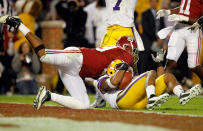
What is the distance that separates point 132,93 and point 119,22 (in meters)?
1.58

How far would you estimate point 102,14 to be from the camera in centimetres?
1204

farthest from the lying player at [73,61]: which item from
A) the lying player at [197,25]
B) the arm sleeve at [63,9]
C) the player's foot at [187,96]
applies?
the arm sleeve at [63,9]

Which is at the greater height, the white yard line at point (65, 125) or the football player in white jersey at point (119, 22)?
the football player in white jersey at point (119, 22)

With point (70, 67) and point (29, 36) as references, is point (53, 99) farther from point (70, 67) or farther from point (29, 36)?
point (29, 36)

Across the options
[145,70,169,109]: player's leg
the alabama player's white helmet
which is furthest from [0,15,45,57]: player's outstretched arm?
[145,70,169,109]: player's leg

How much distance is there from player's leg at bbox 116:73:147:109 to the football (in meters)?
0.14

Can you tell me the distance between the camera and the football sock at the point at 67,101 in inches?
244

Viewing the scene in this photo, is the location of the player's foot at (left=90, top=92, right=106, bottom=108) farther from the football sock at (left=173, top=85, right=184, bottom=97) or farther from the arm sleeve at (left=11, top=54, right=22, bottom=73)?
the arm sleeve at (left=11, top=54, right=22, bottom=73)

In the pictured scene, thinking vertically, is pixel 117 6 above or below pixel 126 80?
above

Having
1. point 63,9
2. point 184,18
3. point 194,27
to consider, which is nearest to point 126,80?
point 194,27

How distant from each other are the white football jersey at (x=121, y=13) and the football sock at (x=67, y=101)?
1.60 metres

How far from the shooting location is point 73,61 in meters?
6.26

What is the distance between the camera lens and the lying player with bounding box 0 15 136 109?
20.1 ft

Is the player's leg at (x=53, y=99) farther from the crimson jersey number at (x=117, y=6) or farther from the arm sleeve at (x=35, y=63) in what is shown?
the arm sleeve at (x=35, y=63)
